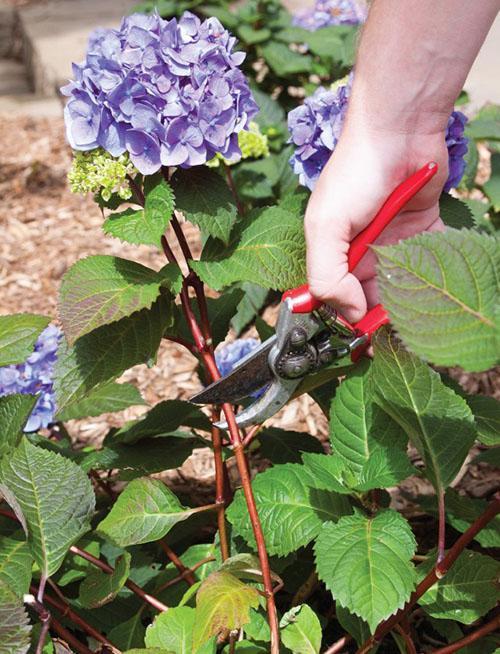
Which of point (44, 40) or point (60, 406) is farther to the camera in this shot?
point (44, 40)

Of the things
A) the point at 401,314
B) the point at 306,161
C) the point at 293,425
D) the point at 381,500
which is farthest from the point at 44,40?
the point at 401,314

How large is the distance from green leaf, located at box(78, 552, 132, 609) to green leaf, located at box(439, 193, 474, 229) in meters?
0.84

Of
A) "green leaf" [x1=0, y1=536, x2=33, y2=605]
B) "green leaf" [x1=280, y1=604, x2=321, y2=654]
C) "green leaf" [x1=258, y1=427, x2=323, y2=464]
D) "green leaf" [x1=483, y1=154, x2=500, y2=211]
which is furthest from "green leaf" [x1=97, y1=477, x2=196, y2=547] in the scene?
"green leaf" [x1=483, y1=154, x2=500, y2=211]

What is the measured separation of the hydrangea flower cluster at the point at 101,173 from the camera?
1379 millimetres

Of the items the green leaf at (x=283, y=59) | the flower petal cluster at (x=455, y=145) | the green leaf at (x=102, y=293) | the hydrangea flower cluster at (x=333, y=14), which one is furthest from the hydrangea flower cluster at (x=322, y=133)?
the hydrangea flower cluster at (x=333, y=14)

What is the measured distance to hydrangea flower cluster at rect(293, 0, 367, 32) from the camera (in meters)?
3.73

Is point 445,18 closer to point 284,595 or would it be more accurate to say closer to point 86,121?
point 86,121

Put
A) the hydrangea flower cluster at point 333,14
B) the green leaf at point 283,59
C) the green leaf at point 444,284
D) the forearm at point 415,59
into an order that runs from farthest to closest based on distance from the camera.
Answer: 1. the hydrangea flower cluster at point 333,14
2. the green leaf at point 283,59
3. the forearm at point 415,59
4. the green leaf at point 444,284

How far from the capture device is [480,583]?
51.8 inches

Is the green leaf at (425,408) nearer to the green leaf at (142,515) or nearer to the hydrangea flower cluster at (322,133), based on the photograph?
the green leaf at (142,515)

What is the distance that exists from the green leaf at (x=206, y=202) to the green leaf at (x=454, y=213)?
1.45 ft

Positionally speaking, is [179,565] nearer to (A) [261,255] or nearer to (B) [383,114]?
(A) [261,255]

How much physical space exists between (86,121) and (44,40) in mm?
4769

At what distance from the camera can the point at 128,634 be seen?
150 cm
